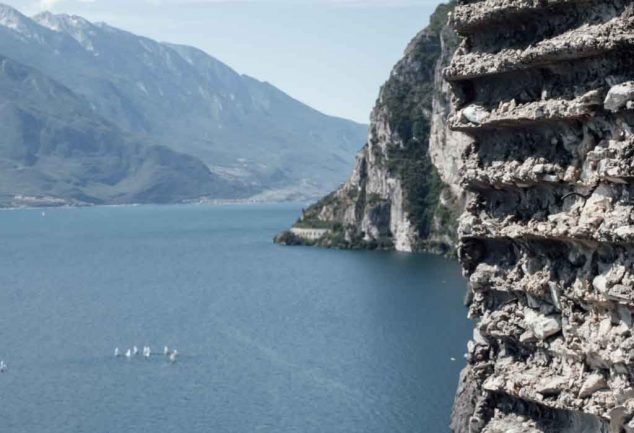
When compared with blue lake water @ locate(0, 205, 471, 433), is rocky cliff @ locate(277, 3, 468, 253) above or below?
above

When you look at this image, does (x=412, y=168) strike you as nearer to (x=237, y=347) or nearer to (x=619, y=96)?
(x=237, y=347)

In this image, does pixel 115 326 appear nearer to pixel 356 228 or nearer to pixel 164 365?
pixel 164 365

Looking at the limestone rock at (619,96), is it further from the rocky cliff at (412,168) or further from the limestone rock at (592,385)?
the rocky cliff at (412,168)

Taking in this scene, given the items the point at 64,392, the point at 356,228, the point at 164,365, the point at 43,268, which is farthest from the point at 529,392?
the point at 356,228

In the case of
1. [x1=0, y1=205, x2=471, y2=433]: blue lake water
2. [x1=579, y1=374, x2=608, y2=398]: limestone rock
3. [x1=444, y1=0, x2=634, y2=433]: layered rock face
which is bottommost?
[x1=0, y1=205, x2=471, y2=433]: blue lake water

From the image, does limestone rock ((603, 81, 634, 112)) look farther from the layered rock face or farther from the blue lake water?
the blue lake water

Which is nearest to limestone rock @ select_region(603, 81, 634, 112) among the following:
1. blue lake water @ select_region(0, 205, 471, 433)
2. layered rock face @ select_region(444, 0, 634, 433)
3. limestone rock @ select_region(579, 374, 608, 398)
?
layered rock face @ select_region(444, 0, 634, 433)
